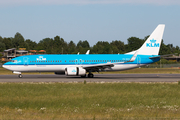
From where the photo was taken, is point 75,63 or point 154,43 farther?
point 154,43

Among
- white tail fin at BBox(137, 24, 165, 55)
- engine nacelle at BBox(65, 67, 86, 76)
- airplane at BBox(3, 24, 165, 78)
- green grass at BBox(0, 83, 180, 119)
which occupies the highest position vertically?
white tail fin at BBox(137, 24, 165, 55)

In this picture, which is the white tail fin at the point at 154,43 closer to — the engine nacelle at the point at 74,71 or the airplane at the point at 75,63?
the airplane at the point at 75,63

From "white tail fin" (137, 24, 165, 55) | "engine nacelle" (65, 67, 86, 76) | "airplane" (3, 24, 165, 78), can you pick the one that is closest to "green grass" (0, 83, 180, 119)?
"engine nacelle" (65, 67, 86, 76)

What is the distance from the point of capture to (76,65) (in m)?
37.8

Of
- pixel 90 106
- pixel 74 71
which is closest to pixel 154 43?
pixel 74 71

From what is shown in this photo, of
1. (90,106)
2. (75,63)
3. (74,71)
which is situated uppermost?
(75,63)

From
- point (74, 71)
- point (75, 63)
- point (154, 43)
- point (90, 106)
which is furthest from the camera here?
point (154, 43)

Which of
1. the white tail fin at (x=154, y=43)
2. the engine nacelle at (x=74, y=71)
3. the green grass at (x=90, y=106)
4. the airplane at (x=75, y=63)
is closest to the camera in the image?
the green grass at (x=90, y=106)

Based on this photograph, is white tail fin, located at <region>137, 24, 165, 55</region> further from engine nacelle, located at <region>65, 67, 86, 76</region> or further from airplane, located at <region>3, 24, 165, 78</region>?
engine nacelle, located at <region>65, 67, 86, 76</region>

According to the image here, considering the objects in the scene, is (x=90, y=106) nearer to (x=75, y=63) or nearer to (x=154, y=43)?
(x=75, y=63)

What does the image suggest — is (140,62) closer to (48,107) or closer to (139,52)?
(139,52)

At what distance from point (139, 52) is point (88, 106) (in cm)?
2677

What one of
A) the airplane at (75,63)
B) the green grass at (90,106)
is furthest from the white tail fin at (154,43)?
the green grass at (90,106)

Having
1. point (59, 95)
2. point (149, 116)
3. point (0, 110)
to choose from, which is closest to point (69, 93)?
point (59, 95)
